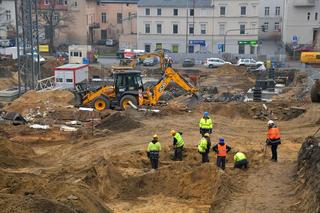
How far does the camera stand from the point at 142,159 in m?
19.6

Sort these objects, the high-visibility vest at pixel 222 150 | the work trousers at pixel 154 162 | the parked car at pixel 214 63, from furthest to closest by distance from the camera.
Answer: the parked car at pixel 214 63, the work trousers at pixel 154 162, the high-visibility vest at pixel 222 150

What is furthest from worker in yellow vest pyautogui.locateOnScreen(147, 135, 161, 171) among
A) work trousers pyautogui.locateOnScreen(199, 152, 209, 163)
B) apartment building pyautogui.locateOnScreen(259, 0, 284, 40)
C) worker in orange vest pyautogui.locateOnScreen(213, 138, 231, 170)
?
apartment building pyautogui.locateOnScreen(259, 0, 284, 40)

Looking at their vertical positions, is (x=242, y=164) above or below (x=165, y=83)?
below

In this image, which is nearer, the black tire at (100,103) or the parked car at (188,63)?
the black tire at (100,103)

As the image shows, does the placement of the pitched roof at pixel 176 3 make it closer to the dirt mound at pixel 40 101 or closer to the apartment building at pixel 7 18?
the apartment building at pixel 7 18

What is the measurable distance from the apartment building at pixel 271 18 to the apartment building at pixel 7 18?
3448 centimetres

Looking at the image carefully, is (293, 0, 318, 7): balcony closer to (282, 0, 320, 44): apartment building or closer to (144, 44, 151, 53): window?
(282, 0, 320, 44): apartment building

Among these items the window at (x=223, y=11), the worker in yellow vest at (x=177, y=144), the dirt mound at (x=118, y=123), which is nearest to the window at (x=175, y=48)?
the window at (x=223, y=11)

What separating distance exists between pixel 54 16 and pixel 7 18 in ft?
25.4

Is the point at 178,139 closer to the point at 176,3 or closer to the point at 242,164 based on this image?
the point at 242,164

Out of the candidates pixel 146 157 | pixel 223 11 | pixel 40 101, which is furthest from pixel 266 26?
pixel 146 157

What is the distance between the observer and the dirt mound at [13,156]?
60.8 ft

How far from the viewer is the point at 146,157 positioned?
65.2 feet

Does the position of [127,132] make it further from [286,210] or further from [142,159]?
[286,210]
